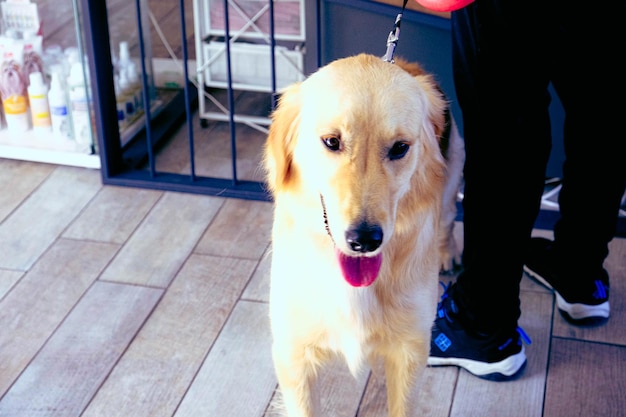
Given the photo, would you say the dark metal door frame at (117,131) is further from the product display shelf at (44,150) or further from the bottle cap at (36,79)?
the bottle cap at (36,79)

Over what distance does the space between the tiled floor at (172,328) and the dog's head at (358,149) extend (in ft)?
1.91

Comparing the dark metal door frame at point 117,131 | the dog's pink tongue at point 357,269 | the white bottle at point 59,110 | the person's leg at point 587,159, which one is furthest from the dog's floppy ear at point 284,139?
the white bottle at point 59,110

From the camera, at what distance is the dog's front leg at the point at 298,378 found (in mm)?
1591

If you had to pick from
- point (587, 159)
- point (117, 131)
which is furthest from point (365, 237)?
point (117, 131)

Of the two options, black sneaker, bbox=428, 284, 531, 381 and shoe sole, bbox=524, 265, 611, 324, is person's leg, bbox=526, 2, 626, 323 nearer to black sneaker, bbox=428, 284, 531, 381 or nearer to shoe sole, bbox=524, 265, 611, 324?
shoe sole, bbox=524, 265, 611, 324

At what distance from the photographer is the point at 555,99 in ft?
8.48

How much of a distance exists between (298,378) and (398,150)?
0.55 meters

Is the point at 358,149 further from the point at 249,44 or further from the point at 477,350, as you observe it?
the point at 249,44

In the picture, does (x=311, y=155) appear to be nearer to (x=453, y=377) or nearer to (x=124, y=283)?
(x=453, y=377)

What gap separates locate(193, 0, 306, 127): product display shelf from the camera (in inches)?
114

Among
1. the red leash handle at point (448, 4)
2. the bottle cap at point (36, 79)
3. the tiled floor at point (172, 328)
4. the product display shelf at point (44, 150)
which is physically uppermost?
the red leash handle at point (448, 4)

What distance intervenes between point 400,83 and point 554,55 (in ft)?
1.75

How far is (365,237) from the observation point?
1.29 m

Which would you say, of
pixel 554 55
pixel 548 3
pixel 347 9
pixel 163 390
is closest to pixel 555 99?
pixel 347 9
